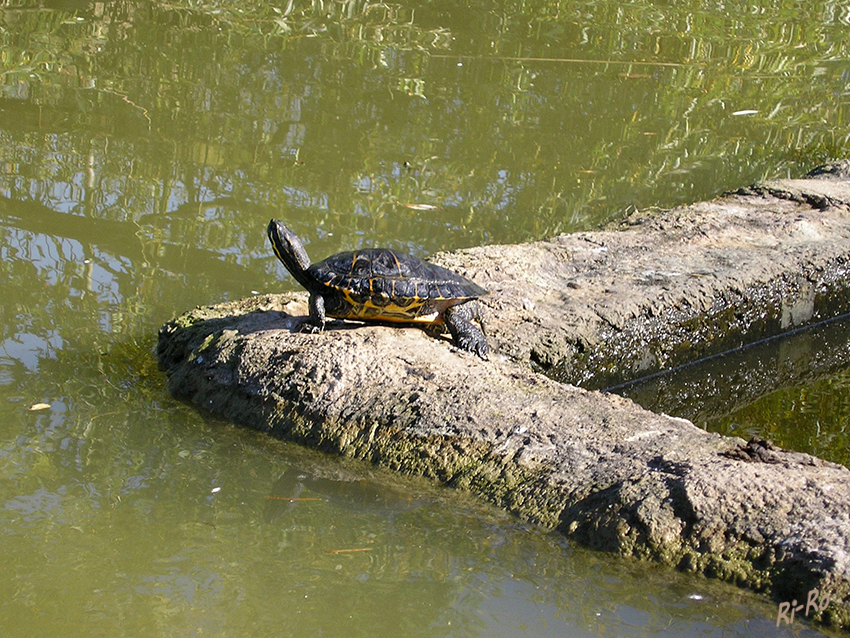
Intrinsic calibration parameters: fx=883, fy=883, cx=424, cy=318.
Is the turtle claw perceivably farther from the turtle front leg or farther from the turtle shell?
the turtle shell

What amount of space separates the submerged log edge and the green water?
154 mm

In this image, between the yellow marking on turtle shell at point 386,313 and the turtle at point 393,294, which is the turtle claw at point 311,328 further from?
the yellow marking on turtle shell at point 386,313

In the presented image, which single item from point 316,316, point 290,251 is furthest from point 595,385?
point 290,251

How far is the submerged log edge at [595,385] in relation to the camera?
3154 mm

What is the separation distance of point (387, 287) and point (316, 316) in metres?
0.40

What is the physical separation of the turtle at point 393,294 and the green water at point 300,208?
0.86m

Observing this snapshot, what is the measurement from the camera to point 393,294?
4496 mm

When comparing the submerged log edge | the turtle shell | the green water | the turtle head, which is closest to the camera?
the green water

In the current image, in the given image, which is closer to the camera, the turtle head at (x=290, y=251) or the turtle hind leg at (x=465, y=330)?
the turtle hind leg at (x=465, y=330)

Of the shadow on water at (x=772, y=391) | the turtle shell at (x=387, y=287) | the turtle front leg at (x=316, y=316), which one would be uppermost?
the turtle shell at (x=387, y=287)

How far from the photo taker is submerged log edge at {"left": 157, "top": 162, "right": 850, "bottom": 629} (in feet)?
10.3

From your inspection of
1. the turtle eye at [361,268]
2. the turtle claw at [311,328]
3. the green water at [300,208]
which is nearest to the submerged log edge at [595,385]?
the turtle claw at [311,328]

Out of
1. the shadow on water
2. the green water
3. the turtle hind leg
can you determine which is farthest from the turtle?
the shadow on water

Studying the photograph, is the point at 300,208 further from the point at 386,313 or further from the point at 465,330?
the point at 465,330
